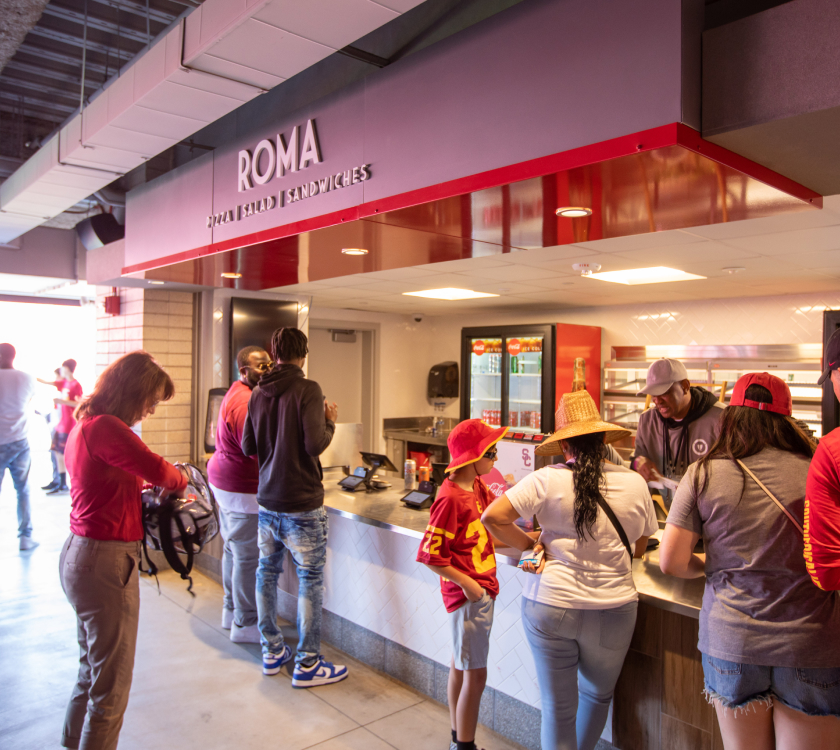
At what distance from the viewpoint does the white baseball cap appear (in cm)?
315

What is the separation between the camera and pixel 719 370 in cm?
569

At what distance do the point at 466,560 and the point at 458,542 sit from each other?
8 centimetres

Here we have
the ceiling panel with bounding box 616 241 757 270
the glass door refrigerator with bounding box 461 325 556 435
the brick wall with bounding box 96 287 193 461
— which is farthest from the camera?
the glass door refrigerator with bounding box 461 325 556 435

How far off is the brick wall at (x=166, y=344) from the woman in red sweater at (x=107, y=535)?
323cm

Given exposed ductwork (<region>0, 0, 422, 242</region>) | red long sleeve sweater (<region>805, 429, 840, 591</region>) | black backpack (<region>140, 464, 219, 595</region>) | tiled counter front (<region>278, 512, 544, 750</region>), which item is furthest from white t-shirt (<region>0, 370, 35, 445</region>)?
red long sleeve sweater (<region>805, 429, 840, 591</region>)

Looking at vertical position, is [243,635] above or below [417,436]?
below

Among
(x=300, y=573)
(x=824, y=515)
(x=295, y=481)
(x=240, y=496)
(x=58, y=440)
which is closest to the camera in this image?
(x=824, y=515)

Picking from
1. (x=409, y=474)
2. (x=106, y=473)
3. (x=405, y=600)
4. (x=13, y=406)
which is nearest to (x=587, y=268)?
(x=409, y=474)

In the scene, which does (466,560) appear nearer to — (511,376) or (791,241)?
(791,241)

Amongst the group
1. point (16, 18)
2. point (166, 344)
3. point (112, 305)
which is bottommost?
point (166, 344)

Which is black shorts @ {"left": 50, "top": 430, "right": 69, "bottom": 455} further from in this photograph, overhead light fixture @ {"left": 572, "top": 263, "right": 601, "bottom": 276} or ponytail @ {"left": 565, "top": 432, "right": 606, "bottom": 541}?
ponytail @ {"left": 565, "top": 432, "right": 606, "bottom": 541}

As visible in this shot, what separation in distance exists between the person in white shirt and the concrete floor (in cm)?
156

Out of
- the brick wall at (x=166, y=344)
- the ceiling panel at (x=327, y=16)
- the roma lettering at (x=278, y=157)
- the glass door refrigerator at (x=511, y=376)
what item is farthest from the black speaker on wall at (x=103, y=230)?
the ceiling panel at (x=327, y=16)

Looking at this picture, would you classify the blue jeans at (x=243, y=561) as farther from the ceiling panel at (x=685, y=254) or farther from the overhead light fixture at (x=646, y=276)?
the overhead light fixture at (x=646, y=276)
